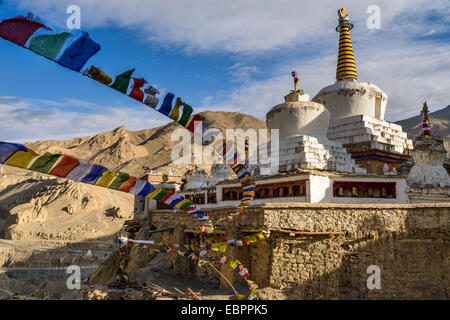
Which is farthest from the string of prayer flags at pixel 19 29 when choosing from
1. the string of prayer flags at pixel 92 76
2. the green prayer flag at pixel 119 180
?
the green prayer flag at pixel 119 180

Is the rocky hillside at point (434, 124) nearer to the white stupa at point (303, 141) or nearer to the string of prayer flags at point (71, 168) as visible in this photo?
the white stupa at point (303, 141)

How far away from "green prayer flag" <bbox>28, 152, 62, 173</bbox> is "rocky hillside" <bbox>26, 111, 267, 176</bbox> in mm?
57205

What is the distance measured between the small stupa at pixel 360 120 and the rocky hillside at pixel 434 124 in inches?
1961

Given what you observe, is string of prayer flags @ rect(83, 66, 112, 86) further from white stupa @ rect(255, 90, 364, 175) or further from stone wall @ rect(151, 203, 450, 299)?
white stupa @ rect(255, 90, 364, 175)

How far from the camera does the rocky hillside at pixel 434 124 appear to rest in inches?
Answer: 2660

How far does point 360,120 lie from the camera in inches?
771

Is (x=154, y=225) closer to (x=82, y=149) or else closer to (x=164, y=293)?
(x=164, y=293)

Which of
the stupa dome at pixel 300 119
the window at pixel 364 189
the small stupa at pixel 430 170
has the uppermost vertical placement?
the stupa dome at pixel 300 119

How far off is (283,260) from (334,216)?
1.89m

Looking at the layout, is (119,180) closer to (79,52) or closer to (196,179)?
(79,52)

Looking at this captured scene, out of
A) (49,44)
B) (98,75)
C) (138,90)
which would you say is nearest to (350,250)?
(138,90)

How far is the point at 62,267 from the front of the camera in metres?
30.1

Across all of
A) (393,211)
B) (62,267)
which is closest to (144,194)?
(393,211)

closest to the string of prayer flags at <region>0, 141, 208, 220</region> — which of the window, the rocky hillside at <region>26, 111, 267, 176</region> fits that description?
the window
